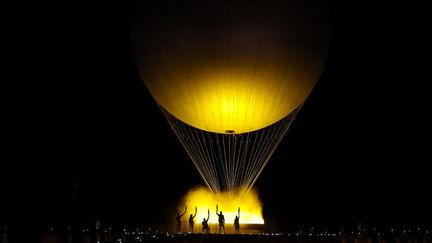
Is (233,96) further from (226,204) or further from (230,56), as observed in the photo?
(226,204)

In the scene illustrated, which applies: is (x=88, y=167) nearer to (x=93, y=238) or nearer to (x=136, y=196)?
(x=136, y=196)

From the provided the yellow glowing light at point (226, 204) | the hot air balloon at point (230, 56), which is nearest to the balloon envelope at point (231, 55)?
the hot air balloon at point (230, 56)

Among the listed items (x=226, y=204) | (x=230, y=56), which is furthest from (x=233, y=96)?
(x=226, y=204)

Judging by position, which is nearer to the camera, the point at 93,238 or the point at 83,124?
the point at 93,238

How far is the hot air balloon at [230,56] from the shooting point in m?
19.0

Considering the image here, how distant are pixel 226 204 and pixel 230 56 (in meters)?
8.93

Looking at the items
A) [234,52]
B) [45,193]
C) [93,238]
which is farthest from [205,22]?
[45,193]

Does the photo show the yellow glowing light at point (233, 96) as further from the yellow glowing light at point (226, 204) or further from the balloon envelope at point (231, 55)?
the yellow glowing light at point (226, 204)

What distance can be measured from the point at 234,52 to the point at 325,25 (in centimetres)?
326

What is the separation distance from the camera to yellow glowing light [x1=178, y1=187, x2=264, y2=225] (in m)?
26.6

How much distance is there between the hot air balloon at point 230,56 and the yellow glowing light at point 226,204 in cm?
437

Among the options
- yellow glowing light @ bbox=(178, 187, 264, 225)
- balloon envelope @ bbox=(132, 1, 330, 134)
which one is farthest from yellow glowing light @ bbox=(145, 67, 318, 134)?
yellow glowing light @ bbox=(178, 187, 264, 225)

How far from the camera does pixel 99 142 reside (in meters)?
27.5

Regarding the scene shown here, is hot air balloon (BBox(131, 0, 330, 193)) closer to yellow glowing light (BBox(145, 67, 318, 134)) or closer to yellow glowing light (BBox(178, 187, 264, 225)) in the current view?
yellow glowing light (BBox(145, 67, 318, 134))
